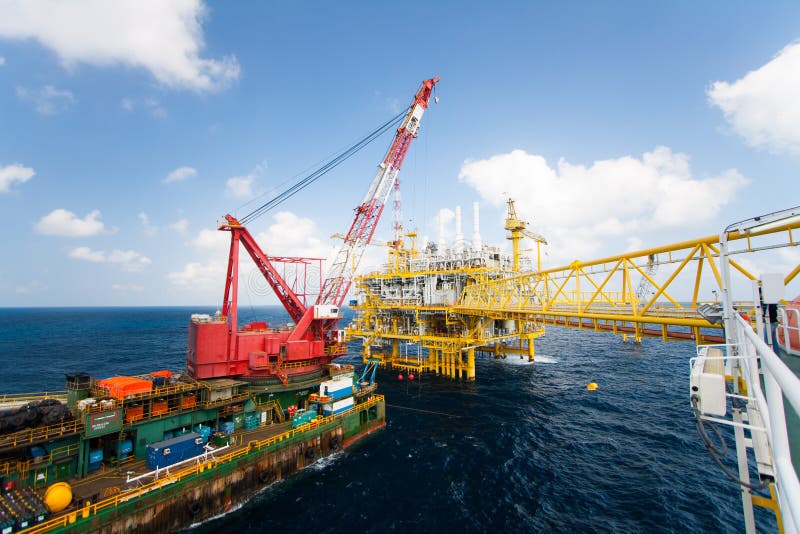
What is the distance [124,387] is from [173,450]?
614 centimetres

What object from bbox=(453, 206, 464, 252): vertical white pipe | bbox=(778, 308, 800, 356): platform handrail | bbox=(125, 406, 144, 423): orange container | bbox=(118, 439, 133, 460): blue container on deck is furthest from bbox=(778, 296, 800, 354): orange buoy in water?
bbox=(453, 206, 464, 252): vertical white pipe

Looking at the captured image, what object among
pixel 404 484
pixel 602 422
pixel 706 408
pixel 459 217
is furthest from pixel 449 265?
pixel 706 408

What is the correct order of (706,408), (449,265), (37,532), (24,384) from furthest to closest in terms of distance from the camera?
(449,265), (24,384), (37,532), (706,408)

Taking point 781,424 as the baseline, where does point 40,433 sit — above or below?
below

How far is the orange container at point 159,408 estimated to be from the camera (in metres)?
26.3

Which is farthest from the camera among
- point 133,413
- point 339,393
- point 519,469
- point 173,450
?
point 339,393

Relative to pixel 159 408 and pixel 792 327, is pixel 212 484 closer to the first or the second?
pixel 159 408

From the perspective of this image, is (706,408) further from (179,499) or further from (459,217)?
(459,217)

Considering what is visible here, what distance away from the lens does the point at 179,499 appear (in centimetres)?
2200

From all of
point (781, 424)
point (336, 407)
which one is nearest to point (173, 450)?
point (336, 407)

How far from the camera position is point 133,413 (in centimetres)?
2553

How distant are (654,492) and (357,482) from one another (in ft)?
66.4

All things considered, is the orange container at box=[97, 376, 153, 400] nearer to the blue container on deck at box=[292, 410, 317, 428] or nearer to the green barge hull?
the green barge hull

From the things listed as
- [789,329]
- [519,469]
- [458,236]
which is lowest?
[519,469]
